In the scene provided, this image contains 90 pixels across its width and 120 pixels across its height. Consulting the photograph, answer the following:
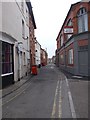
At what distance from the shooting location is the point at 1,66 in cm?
1348

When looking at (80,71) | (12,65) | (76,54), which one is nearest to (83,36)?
(76,54)

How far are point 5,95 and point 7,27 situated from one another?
18.6ft

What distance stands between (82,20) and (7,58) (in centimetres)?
1224

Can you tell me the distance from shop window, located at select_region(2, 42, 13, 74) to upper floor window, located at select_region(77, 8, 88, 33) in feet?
35.5

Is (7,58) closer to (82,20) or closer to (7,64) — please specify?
(7,64)

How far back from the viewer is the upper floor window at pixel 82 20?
2405 cm

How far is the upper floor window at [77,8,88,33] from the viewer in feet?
78.9

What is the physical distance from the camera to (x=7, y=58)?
1523cm

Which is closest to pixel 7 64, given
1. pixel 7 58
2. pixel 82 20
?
pixel 7 58

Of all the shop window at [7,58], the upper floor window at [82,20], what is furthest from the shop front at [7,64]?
the upper floor window at [82,20]

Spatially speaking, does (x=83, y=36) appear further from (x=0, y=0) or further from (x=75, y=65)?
(x=0, y=0)

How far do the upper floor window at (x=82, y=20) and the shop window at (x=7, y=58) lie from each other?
10.8 metres

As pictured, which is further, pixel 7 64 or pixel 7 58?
pixel 7 58

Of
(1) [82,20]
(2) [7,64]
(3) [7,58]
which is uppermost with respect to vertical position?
(1) [82,20]
